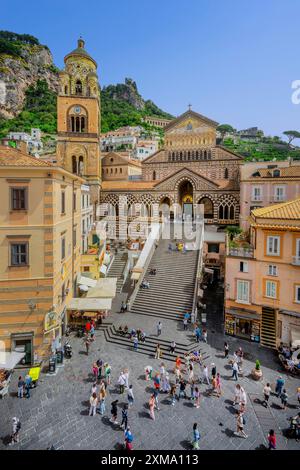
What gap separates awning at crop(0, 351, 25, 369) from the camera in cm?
1504

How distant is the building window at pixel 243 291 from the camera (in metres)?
22.1

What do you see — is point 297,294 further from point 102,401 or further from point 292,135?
point 292,135

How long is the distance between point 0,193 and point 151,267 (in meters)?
16.6

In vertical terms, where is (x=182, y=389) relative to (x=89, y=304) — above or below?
below

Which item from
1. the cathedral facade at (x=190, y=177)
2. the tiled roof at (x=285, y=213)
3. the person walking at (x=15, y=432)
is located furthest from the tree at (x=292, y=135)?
the person walking at (x=15, y=432)

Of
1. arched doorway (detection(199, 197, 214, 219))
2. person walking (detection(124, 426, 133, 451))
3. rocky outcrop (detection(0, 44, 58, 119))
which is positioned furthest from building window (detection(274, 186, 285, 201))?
rocky outcrop (detection(0, 44, 58, 119))

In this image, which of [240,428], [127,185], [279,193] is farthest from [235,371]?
[127,185]

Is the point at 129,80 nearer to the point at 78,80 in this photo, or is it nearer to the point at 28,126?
the point at 28,126

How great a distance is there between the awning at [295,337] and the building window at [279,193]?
→ 15.6 metres

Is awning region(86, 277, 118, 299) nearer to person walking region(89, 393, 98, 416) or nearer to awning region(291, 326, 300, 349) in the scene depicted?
person walking region(89, 393, 98, 416)

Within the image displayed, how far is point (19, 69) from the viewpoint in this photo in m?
124

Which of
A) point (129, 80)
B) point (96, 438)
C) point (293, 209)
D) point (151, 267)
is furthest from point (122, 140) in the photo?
point (96, 438)

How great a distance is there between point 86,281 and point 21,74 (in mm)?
131910

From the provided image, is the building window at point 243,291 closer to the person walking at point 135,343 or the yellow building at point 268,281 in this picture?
the yellow building at point 268,281
